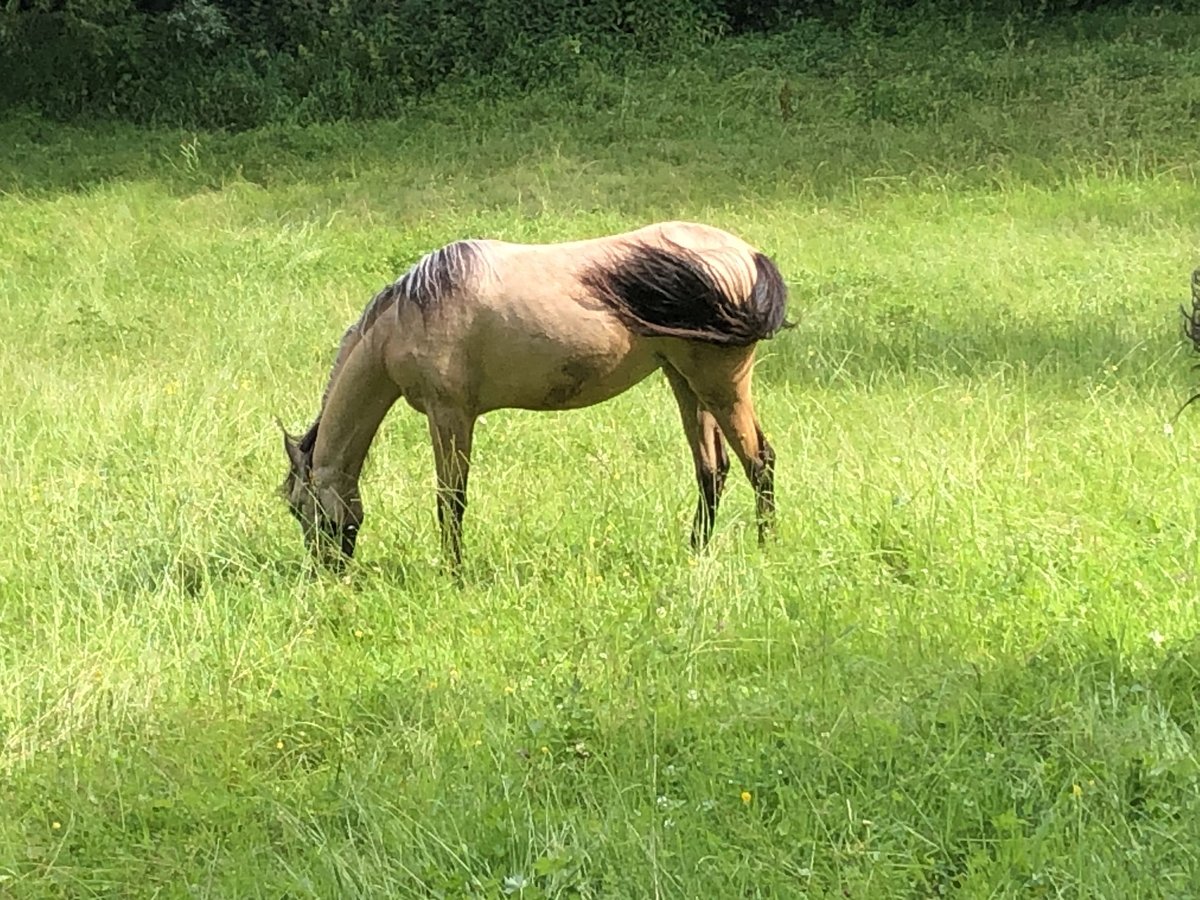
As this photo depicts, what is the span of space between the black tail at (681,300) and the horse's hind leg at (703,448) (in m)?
0.27

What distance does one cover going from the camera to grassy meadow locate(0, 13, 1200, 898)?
9.57 ft

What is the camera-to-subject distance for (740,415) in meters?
4.85

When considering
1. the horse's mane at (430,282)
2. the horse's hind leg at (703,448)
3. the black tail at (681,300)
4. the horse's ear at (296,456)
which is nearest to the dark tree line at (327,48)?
the horse's ear at (296,456)

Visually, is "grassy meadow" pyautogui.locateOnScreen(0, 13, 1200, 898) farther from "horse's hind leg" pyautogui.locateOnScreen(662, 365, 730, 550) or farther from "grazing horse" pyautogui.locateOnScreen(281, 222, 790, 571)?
"grazing horse" pyautogui.locateOnScreen(281, 222, 790, 571)

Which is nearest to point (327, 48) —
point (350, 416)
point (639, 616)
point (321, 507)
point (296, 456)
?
point (296, 456)

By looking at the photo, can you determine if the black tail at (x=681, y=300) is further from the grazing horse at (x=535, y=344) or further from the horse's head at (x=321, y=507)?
the horse's head at (x=321, y=507)

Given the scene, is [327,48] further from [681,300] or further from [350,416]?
[681,300]

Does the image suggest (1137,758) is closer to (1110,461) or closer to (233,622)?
(1110,461)

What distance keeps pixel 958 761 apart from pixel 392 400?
2.56 meters

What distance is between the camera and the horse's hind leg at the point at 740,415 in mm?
4762

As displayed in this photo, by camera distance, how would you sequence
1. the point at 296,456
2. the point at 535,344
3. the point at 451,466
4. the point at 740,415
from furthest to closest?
the point at 296,456 → the point at 740,415 → the point at 451,466 → the point at 535,344

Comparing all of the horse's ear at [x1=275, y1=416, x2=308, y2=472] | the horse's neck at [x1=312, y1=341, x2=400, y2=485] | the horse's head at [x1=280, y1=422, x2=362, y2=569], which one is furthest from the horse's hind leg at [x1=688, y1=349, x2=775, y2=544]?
the horse's ear at [x1=275, y1=416, x2=308, y2=472]

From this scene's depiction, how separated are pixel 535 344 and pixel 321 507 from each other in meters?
0.97

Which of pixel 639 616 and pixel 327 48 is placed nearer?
pixel 639 616
